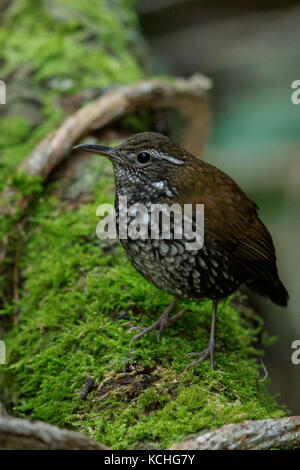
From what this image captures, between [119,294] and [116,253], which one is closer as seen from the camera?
[119,294]

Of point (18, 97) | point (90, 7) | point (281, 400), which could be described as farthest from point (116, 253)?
point (90, 7)

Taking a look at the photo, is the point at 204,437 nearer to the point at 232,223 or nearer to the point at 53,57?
the point at 232,223

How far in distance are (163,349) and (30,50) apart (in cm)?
403

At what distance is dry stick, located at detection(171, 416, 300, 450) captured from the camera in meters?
2.18

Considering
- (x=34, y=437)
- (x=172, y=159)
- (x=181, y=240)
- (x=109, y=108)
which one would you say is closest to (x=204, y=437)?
(x=34, y=437)

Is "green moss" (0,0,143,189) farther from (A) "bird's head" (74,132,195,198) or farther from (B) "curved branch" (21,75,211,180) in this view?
(A) "bird's head" (74,132,195,198)

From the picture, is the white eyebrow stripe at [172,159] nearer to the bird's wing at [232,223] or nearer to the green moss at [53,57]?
the bird's wing at [232,223]

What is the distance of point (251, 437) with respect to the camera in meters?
2.21

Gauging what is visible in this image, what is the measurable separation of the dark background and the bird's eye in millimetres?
3071

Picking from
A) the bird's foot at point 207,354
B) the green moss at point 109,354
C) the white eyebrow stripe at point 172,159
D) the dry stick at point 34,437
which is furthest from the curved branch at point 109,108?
the dry stick at point 34,437

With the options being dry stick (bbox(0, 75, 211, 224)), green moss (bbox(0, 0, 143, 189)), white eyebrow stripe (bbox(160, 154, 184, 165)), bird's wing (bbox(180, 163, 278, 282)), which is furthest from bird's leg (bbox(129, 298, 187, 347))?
green moss (bbox(0, 0, 143, 189))

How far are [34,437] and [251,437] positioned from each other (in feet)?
2.61

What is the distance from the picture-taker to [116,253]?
3969 mm
